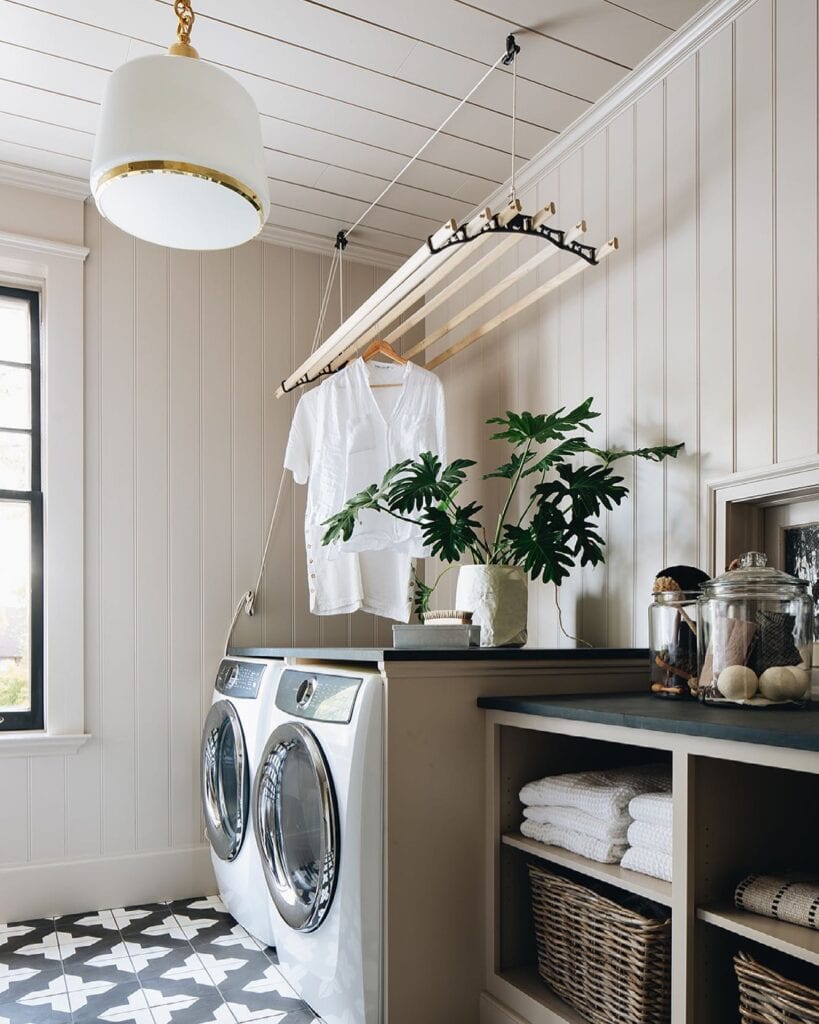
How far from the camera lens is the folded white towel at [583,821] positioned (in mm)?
1688

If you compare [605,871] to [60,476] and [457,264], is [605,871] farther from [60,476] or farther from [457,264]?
[60,476]

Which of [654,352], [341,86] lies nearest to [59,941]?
[654,352]

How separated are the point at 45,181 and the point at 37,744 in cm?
185

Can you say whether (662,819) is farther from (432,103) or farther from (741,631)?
(432,103)

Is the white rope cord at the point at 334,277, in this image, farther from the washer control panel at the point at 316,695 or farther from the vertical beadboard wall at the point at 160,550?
the washer control panel at the point at 316,695

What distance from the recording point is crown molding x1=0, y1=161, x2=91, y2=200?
117 inches

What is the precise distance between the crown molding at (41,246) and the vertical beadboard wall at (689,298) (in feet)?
5.03

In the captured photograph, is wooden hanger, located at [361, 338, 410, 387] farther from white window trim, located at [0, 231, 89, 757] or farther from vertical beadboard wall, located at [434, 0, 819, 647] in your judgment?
white window trim, located at [0, 231, 89, 757]

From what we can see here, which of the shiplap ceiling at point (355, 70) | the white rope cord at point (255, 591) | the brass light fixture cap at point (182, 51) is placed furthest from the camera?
the white rope cord at point (255, 591)

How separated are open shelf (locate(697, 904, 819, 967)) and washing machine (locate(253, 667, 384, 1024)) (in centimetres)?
69

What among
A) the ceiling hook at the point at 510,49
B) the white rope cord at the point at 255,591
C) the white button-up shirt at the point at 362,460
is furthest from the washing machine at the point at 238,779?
the ceiling hook at the point at 510,49

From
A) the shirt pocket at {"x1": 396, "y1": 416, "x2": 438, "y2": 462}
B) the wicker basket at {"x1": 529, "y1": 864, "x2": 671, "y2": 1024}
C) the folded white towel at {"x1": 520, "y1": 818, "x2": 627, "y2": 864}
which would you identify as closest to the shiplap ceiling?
the shirt pocket at {"x1": 396, "y1": 416, "x2": 438, "y2": 462}

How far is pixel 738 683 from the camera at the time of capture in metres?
1.68

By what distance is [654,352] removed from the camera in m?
2.38
